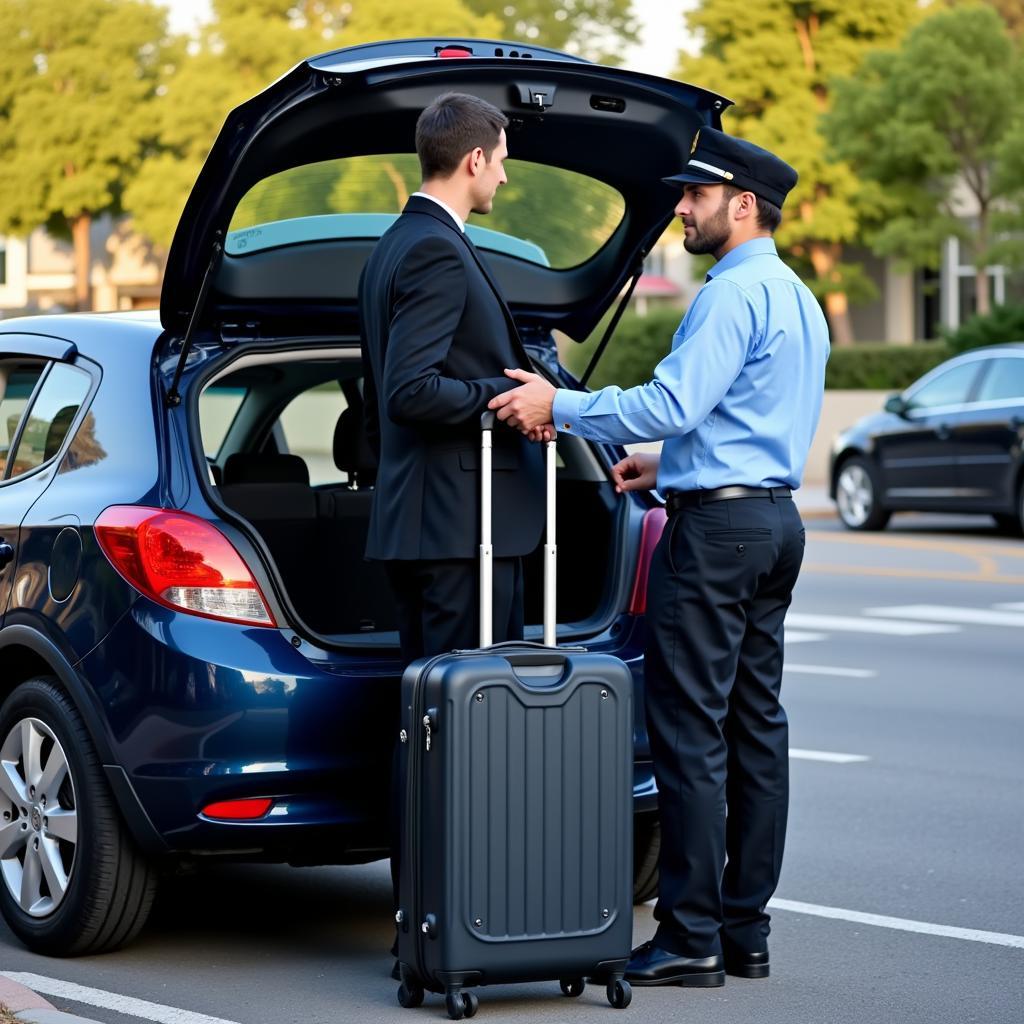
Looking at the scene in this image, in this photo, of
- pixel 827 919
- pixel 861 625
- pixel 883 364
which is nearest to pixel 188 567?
pixel 827 919

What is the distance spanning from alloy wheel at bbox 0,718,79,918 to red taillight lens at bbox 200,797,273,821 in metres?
0.42

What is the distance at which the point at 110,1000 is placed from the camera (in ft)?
16.2

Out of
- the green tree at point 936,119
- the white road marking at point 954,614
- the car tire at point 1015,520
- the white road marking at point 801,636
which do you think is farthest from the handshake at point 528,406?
the green tree at point 936,119

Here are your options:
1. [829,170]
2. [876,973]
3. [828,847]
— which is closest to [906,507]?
[828,847]

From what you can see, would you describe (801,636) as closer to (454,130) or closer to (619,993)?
(619,993)

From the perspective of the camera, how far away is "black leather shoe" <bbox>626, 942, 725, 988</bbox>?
505 cm

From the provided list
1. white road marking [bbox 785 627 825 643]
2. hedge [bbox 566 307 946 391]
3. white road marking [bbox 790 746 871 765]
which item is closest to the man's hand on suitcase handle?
white road marking [bbox 790 746 871 765]

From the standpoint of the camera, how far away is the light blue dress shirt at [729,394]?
4930 millimetres

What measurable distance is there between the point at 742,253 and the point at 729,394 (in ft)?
1.13

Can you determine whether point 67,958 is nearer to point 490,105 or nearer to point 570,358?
point 490,105

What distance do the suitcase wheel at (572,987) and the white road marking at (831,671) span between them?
6.52 metres

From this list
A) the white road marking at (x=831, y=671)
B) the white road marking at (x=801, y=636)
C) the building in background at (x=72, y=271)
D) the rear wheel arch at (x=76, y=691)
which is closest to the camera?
the rear wheel arch at (x=76, y=691)

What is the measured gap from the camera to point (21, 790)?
5.46 meters

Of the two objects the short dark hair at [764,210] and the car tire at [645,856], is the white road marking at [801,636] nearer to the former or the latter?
the car tire at [645,856]
